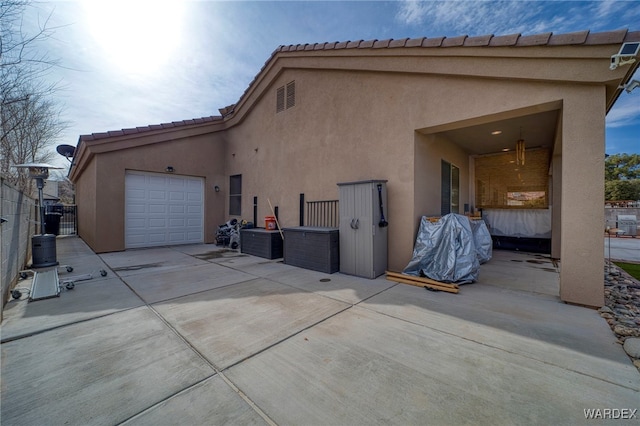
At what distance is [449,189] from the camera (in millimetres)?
6637

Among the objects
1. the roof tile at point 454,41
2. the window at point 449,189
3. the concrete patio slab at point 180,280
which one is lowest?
the concrete patio slab at point 180,280

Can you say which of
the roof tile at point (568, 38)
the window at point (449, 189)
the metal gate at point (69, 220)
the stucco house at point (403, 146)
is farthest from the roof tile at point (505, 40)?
the metal gate at point (69, 220)

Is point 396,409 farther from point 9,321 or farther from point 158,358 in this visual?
point 9,321

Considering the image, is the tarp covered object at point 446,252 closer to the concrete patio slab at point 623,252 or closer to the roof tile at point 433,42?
the roof tile at point 433,42

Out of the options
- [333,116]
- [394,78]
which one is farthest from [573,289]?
[333,116]

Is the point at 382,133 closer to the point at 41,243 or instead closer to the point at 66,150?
the point at 41,243

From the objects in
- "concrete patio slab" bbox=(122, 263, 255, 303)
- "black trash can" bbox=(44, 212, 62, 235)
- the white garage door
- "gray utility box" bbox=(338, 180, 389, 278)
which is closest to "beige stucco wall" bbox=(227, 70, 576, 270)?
"gray utility box" bbox=(338, 180, 389, 278)

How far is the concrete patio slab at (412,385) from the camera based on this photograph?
1538 millimetres

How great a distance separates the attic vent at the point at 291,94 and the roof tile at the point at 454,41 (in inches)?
164

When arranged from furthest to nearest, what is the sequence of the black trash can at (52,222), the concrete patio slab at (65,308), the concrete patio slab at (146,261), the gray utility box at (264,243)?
the black trash can at (52,222) < the gray utility box at (264,243) < the concrete patio slab at (146,261) < the concrete patio slab at (65,308)

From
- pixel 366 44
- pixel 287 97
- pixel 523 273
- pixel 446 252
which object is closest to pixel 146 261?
pixel 287 97

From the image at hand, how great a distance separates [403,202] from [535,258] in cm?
458

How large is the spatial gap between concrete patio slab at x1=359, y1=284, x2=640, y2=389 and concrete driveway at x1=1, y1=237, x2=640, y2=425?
0.02 meters

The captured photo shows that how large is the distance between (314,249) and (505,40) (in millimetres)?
4607
